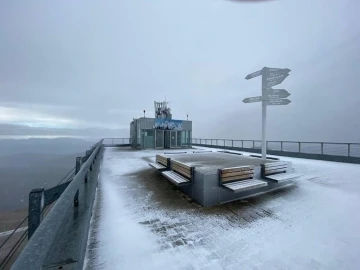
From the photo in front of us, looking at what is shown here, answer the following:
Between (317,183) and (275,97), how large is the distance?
382 cm

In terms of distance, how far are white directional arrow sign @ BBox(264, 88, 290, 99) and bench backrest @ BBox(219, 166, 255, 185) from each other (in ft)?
12.6

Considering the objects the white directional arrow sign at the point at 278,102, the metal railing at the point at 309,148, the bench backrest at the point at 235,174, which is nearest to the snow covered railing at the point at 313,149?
the metal railing at the point at 309,148

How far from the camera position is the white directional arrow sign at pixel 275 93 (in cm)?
752

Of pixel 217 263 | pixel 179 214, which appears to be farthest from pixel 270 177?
pixel 217 263

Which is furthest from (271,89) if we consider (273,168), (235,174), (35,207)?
(35,207)

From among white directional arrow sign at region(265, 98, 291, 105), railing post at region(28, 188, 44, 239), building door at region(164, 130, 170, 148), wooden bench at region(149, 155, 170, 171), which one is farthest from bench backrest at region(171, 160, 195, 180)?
building door at region(164, 130, 170, 148)

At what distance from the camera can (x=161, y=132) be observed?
21.8 metres

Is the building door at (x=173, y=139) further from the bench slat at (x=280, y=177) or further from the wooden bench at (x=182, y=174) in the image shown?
the bench slat at (x=280, y=177)

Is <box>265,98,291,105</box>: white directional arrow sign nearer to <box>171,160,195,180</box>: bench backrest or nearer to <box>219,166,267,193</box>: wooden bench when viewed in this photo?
<box>219,166,267,193</box>: wooden bench

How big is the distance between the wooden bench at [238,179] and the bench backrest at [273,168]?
65cm

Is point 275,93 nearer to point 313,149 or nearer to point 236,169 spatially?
point 236,169

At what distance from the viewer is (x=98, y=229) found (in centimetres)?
352

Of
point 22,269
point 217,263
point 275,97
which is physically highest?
point 275,97

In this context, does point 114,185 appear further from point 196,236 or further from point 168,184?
point 196,236
